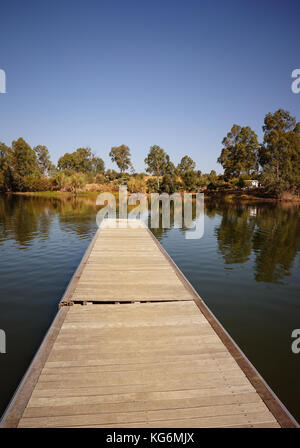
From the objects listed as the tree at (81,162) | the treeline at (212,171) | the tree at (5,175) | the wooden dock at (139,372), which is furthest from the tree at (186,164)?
the wooden dock at (139,372)

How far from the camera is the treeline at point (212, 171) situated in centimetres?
4872

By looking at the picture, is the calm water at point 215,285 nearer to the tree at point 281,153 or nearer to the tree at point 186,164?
the tree at point 281,153

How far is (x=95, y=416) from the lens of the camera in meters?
2.87

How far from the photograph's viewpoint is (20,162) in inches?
2579

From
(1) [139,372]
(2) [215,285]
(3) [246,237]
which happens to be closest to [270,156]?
(3) [246,237]

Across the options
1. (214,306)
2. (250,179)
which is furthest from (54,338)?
(250,179)

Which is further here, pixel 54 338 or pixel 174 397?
pixel 54 338

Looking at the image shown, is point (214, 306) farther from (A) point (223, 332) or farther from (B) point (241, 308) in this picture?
(A) point (223, 332)

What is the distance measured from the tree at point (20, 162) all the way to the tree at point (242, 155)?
5343 cm

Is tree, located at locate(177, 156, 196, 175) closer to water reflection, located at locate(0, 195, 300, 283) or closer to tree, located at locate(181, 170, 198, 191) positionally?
tree, located at locate(181, 170, 198, 191)

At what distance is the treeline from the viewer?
48719 mm

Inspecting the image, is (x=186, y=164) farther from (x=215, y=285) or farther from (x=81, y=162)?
(x=215, y=285)

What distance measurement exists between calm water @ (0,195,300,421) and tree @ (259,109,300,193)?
32599 mm

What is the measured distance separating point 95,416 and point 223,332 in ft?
8.75
